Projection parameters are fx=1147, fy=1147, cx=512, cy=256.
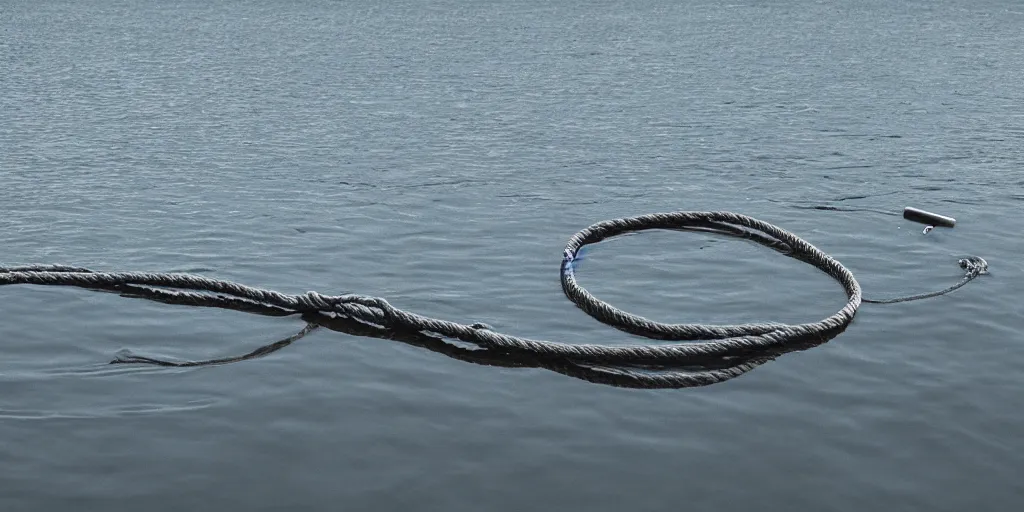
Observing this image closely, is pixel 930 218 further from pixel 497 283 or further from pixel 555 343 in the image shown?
pixel 555 343

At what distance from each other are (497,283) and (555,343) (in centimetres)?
301

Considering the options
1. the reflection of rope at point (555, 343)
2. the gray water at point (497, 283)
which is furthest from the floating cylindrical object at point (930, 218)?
the reflection of rope at point (555, 343)

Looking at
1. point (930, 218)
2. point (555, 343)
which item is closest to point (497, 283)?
point (555, 343)

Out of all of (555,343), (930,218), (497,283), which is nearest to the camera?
(555,343)

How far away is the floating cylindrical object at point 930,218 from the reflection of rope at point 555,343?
2.25m

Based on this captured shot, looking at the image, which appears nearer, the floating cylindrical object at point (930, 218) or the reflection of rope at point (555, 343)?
the reflection of rope at point (555, 343)

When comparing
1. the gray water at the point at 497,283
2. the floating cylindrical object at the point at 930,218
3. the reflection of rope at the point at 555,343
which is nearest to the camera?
the gray water at the point at 497,283

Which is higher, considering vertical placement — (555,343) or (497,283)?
(497,283)

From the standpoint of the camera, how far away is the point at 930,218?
17.1 metres

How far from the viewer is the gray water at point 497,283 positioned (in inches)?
360

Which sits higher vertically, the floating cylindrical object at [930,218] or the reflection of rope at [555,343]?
the floating cylindrical object at [930,218]

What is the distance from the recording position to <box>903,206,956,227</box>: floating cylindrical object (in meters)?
17.1

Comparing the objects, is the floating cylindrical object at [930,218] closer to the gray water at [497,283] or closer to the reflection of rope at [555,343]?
the gray water at [497,283]

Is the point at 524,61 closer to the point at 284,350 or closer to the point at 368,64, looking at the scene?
the point at 368,64
